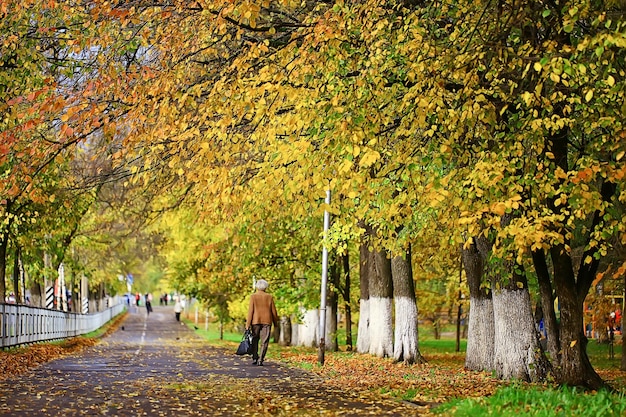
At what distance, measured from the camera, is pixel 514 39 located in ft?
45.4

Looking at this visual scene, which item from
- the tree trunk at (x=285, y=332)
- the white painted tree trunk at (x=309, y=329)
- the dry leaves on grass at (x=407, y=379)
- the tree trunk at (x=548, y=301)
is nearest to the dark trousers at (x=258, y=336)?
the dry leaves on grass at (x=407, y=379)

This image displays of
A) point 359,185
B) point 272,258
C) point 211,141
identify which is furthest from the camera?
point 272,258

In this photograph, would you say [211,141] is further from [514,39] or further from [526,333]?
[526,333]

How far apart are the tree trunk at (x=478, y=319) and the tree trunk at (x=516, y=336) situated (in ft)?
8.28

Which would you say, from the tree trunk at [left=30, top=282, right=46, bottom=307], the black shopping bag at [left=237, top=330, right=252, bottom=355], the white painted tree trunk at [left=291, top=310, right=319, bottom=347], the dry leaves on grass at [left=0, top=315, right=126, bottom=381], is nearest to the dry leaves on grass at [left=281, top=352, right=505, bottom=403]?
the black shopping bag at [left=237, top=330, right=252, bottom=355]

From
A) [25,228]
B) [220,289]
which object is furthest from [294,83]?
[220,289]

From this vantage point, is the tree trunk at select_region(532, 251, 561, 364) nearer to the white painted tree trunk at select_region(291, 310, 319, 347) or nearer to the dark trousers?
the dark trousers

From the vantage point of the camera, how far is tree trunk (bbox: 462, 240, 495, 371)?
19984 mm

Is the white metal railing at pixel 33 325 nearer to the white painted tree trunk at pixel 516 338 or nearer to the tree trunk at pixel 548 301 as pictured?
the white painted tree trunk at pixel 516 338

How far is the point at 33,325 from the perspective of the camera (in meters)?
29.5

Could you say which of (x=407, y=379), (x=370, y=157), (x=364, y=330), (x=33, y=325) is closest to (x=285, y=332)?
(x=364, y=330)

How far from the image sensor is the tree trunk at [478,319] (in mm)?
19984

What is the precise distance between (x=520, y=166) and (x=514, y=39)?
2.15 meters

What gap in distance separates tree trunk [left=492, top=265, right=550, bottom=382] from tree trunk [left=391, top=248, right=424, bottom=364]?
6025 mm
